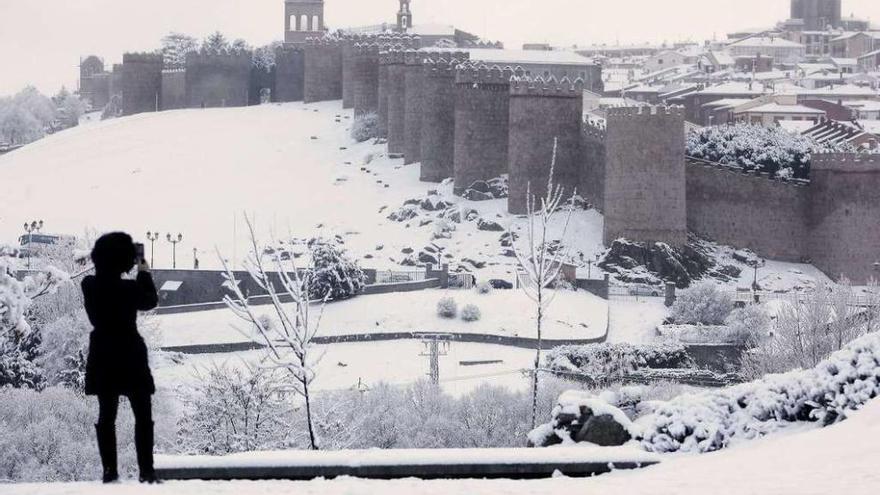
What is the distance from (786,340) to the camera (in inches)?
998

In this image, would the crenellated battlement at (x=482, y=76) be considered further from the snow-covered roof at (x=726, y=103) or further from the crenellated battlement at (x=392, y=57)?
the snow-covered roof at (x=726, y=103)

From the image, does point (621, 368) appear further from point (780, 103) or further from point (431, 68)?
point (780, 103)

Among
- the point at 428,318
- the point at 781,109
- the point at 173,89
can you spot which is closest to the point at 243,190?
the point at 428,318

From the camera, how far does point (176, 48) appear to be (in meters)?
71.0

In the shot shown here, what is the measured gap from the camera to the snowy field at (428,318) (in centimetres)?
2791

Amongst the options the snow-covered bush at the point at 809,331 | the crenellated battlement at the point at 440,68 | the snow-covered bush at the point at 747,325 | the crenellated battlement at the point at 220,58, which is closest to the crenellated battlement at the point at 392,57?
the crenellated battlement at the point at 440,68

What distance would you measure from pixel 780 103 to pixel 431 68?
2661 cm

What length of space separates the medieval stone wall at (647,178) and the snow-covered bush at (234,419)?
13002mm

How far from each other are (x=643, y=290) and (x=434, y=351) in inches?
283

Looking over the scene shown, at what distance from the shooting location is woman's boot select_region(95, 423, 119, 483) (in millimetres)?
8047

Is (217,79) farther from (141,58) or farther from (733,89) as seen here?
(733,89)

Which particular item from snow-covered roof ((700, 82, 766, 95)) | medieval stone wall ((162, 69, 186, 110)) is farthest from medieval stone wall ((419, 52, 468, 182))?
snow-covered roof ((700, 82, 766, 95))

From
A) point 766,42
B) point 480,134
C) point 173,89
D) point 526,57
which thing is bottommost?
point 480,134

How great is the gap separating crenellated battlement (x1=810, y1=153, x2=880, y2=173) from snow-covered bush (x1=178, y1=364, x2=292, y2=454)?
1698 centimetres
